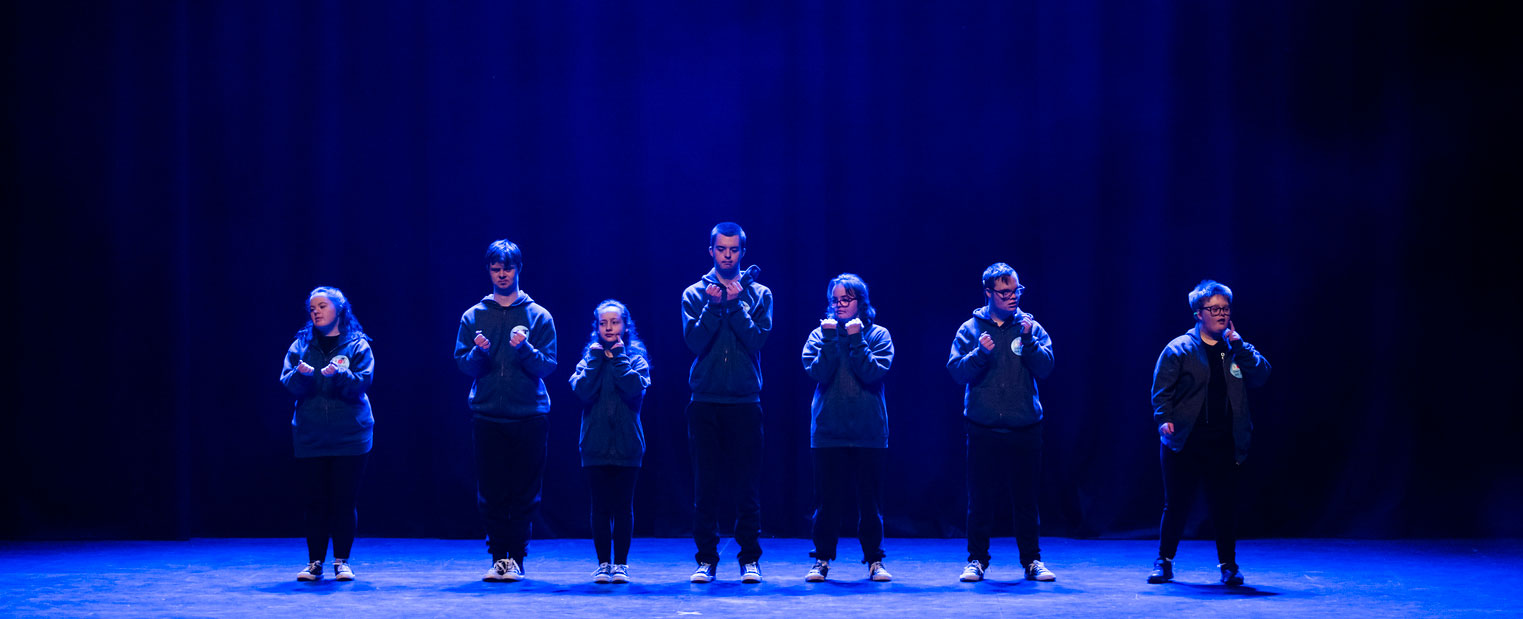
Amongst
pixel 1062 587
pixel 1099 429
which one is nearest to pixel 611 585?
pixel 1062 587

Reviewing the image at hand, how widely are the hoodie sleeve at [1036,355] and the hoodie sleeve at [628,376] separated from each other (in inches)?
54.8

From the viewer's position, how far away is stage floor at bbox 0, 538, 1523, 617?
171 inches

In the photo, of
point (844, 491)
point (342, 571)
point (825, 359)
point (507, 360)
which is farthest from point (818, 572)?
point (342, 571)

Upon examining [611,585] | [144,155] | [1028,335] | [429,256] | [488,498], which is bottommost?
[611,585]

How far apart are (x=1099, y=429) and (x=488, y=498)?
10.1 ft

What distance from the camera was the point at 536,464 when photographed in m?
5.02

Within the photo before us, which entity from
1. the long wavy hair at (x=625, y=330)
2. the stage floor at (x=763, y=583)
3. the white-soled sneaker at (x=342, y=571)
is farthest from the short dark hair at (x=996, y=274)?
the white-soled sneaker at (x=342, y=571)

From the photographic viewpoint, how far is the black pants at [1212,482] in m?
4.83

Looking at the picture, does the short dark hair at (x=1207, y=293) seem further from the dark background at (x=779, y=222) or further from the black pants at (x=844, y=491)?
Result: the dark background at (x=779, y=222)

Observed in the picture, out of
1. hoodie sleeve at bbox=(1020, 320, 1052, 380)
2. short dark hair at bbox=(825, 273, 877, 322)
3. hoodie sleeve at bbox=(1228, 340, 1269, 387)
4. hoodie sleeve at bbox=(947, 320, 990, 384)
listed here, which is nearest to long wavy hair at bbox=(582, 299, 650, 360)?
short dark hair at bbox=(825, 273, 877, 322)

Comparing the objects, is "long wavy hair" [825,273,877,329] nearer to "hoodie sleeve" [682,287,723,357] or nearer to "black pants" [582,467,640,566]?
"hoodie sleeve" [682,287,723,357]

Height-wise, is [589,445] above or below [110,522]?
above

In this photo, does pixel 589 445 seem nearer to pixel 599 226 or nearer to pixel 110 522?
pixel 599 226

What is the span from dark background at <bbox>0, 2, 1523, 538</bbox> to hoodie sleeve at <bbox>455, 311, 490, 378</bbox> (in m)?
1.48
